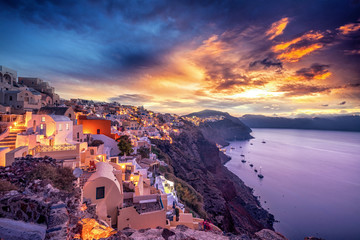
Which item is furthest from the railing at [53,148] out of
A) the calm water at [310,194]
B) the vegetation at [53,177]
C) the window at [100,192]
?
the calm water at [310,194]

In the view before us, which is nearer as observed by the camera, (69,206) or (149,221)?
(69,206)

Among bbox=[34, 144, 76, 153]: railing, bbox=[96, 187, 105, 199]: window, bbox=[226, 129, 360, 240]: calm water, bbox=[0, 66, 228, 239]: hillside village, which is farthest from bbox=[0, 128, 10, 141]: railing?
bbox=[226, 129, 360, 240]: calm water

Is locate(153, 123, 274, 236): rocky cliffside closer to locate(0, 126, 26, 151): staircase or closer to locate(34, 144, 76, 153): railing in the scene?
locate(34, 144, 76, 153): railing

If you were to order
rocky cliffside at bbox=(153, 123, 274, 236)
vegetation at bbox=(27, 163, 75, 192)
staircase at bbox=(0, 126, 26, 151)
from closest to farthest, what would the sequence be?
vegetation at bbox=(27, 163, 75, 192) → staircase at bbox=(0, 126, 26, 151) → rocky cliffside at bbox=(153, 123, 274, 236)

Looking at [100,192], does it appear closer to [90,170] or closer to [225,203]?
[90,170]

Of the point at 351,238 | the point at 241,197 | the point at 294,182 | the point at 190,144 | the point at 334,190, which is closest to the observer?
the point at 351,238

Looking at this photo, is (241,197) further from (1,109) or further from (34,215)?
(1,109)

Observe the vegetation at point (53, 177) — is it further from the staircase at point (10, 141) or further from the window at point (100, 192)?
the staircase at point (10, 141)

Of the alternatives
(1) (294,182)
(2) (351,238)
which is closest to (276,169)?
(1) (294,182)

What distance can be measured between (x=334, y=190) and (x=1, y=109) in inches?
2562

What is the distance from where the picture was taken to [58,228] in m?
3.16

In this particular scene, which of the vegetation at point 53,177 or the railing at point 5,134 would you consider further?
the railing at point 5,134

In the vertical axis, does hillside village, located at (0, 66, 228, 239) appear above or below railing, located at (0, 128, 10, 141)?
below

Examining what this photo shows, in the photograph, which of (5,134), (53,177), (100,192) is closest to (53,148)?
(5,134)
